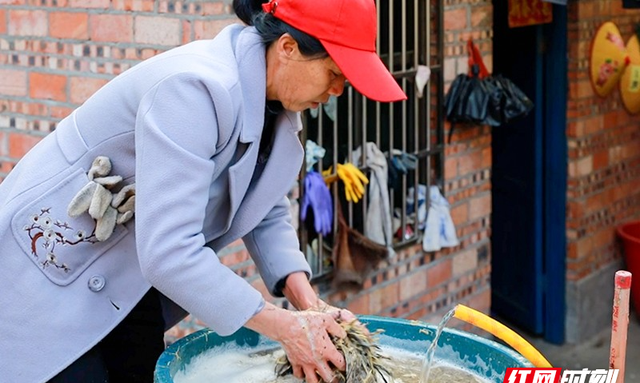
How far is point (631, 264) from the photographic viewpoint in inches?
295

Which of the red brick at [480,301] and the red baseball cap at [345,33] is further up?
the red baseball cap at [345,33]

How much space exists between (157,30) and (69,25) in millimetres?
574

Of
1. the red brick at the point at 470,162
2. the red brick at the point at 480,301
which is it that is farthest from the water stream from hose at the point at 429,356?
the red brick at the point at 480,301

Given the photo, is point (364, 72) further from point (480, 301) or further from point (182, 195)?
point (480, 301)

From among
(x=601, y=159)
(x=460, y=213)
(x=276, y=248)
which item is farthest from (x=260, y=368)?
(x=601, y=159)

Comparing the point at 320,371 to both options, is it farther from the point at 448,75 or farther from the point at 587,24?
the point at 587,24

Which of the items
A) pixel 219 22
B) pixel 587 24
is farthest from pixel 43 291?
pixel 587 24

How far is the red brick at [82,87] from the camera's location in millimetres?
4766

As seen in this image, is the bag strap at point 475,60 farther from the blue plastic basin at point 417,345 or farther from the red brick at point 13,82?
Result: the blue plastic basin at point 417,345

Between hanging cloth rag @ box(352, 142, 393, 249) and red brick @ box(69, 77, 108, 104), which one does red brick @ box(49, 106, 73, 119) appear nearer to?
red brick @ box(69, 77, 108, 104)

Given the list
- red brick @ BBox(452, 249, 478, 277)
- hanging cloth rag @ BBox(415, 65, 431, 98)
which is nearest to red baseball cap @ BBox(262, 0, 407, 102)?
hanging cloth rag @ BBox(415, 65, 431, 98)

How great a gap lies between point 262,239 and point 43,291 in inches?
27.1

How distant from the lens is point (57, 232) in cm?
282

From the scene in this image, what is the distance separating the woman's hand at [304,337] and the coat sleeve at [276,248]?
1.31 ft
